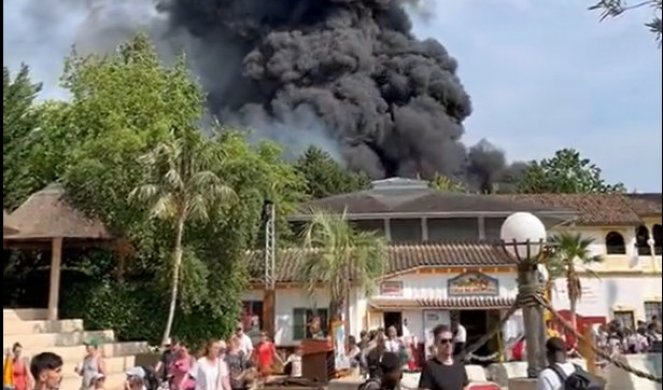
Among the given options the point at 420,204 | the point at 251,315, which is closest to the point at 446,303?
the point at 420,204

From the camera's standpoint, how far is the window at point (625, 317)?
2285 centimetres

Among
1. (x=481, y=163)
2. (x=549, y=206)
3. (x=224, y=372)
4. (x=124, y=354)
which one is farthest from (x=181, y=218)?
(x=481, y=163)

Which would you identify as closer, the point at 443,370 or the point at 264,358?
the point at 443,370

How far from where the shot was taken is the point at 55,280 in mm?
17531

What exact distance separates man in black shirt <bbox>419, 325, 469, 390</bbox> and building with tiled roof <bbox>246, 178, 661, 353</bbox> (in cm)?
1382

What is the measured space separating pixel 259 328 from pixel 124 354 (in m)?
5.99

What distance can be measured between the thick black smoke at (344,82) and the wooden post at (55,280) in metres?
30.8

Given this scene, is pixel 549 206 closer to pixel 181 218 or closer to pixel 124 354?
pixel 181 218

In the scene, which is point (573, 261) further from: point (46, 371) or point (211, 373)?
point (46, 371)

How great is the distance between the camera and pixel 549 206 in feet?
91.6

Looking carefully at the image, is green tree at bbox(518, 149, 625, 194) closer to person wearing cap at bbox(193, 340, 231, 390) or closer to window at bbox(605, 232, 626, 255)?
window at bbox(605, 232, 626, 255)

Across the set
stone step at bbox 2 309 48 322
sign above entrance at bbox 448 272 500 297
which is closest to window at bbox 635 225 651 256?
sign above entrance at bbox 448 272 500 297

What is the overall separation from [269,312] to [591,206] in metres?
12.6

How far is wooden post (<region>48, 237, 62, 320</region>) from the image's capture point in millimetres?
17500
